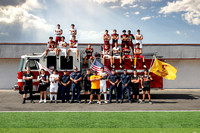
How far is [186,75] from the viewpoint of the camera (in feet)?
70.1

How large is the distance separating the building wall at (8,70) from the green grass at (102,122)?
555 inches

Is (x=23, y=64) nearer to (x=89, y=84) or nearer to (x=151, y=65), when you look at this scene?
(x=89, y=84)

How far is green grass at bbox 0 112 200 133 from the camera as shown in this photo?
5.73 meters

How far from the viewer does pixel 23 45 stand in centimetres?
2058

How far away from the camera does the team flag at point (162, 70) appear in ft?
40.0

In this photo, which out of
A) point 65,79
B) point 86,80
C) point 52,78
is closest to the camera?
point 52,78

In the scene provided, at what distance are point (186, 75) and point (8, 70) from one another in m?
18.0

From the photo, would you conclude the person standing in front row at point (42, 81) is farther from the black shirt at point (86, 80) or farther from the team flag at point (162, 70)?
the team flag at point (162, 70)

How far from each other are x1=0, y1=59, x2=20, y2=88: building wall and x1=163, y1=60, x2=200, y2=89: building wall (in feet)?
49.6

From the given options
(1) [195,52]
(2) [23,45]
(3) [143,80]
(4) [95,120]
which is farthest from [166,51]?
(4) [95,120]

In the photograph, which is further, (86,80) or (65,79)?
(86,80)

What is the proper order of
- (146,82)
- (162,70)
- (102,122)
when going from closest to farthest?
(102,122)
(146,82)
(162,70)

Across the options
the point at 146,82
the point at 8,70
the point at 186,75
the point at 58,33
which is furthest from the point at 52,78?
the point at 186,75

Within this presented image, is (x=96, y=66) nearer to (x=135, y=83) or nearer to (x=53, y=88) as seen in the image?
(x=135, y=83)
